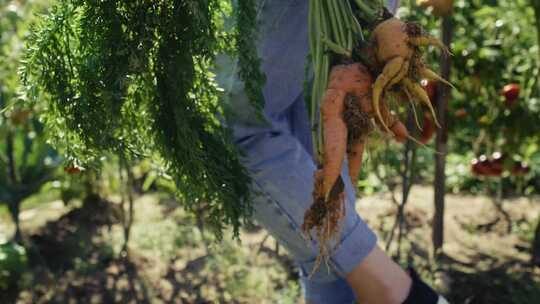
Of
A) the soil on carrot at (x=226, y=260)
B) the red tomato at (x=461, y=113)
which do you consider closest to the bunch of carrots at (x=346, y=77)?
the soil on carrot at (x=226, y=260)

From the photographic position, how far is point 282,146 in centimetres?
141

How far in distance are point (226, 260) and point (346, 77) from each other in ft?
5.11

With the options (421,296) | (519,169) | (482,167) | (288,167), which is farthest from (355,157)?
(519,169)

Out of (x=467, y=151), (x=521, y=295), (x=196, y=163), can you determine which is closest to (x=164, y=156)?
(x=196, y=163)

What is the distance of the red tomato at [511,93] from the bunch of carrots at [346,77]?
136 cm

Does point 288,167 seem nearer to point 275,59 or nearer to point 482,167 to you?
→ point 275,59

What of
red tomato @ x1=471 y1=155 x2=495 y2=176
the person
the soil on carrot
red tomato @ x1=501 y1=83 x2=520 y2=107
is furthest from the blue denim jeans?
red tomato @ x1=471 y1=155 x2=495 y2=176

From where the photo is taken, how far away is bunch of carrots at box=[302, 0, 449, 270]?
3.77ft

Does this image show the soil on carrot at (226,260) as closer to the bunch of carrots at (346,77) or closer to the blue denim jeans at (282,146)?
the blue denim jeans at (282,146)

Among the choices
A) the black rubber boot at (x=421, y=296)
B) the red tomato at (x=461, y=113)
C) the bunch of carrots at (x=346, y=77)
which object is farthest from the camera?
the red tomato at (x=461, y=113)

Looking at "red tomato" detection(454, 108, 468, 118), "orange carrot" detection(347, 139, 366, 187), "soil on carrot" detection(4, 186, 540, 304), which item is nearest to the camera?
"orange carrot" detection(347, 139, 366, 187)

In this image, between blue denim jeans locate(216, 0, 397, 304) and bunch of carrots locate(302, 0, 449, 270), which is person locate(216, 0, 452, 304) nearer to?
blue denim jeans locate(216, 0, 397, 304)

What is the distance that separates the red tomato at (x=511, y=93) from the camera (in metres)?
2.49

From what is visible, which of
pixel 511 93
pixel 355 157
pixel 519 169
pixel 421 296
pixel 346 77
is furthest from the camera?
pixel 519 169
